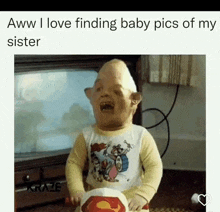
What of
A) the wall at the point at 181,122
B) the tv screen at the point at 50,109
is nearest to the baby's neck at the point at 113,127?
the tv screen at the point at 50,109

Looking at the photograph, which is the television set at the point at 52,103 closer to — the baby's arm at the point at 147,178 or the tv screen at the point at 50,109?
the tv screen at the point at 50,109

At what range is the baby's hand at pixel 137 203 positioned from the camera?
2.90 feet

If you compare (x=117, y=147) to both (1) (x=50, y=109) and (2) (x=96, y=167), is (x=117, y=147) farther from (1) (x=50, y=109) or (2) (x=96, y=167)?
(1) (x=50, y=109)

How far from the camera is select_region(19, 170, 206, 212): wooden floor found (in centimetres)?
126

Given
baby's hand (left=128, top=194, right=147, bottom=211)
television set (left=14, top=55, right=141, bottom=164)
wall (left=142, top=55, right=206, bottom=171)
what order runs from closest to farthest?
baby's hand (left=128, top=194, right=147, bottom=211) → television set (left=14, top=55, right=141, bottom=164) → wall (left=142, top=55, right=206, bottom=171)

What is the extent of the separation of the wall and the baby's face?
558 mm

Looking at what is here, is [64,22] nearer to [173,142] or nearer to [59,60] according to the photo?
[59,60]

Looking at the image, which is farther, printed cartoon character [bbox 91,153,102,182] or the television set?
the television set

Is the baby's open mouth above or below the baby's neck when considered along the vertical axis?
above

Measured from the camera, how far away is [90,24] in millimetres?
961

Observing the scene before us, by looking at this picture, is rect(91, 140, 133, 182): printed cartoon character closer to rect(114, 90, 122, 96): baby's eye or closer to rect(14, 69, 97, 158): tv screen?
rect(114, 90, 122, 96): baby's eye
